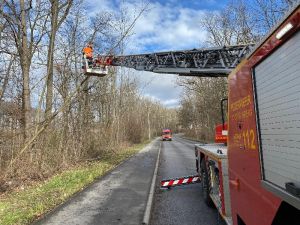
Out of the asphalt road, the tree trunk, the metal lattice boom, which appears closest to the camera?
the asphalt road

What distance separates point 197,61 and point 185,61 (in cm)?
75

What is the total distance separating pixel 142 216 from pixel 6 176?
20.9 ft

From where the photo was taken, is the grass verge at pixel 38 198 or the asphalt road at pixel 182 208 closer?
the asphalt road at pixel 182 208

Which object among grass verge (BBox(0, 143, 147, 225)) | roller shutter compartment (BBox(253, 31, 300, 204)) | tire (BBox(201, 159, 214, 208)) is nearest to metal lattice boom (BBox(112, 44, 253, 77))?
tire (BBox(201, 159, 214, 208))

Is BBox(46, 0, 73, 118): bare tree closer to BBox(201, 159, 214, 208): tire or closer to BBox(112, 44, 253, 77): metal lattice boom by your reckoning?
BBox(112, 44, 253, 77): metal lattice boom

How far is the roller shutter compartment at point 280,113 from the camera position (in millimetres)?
3180

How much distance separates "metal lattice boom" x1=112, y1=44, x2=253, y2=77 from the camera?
11716mm

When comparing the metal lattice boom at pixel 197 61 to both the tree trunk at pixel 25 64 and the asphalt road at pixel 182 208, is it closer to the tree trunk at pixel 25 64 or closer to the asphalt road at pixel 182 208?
the asphalt road at pixel 182 208

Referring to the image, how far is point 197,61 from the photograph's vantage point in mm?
13055

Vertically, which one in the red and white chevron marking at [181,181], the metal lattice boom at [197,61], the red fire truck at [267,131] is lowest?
the red and white chevron marking at [181,181]

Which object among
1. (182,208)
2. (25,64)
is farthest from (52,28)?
(182,208)

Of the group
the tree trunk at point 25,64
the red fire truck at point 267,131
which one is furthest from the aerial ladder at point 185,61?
the red fire truck at point 267,131

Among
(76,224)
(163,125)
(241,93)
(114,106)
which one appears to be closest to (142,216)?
(76,224)

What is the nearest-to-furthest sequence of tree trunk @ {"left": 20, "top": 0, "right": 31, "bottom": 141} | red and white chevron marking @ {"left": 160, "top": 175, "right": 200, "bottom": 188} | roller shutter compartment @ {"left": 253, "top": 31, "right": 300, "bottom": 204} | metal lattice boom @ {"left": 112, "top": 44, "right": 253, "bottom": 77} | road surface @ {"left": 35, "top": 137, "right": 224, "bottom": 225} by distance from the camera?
1. roller shutter compartment @ {"left": 253, "top": 31, "right": 300, "bottom": 204}
2. road surface @ {"left": 35, "top": 137, "right": 224, "bottom": 225}
3. metal lattice boom @ {"left": 112, "top": 44, "right": 253, "bottom": 77}
4. red and white chevron marking @ {"left": 160, "top": 175, "right": 200, "bottom": 188}
5. tree trunk @ {"left": 20, "top": 0, "right": 31, "bottom": 141}
